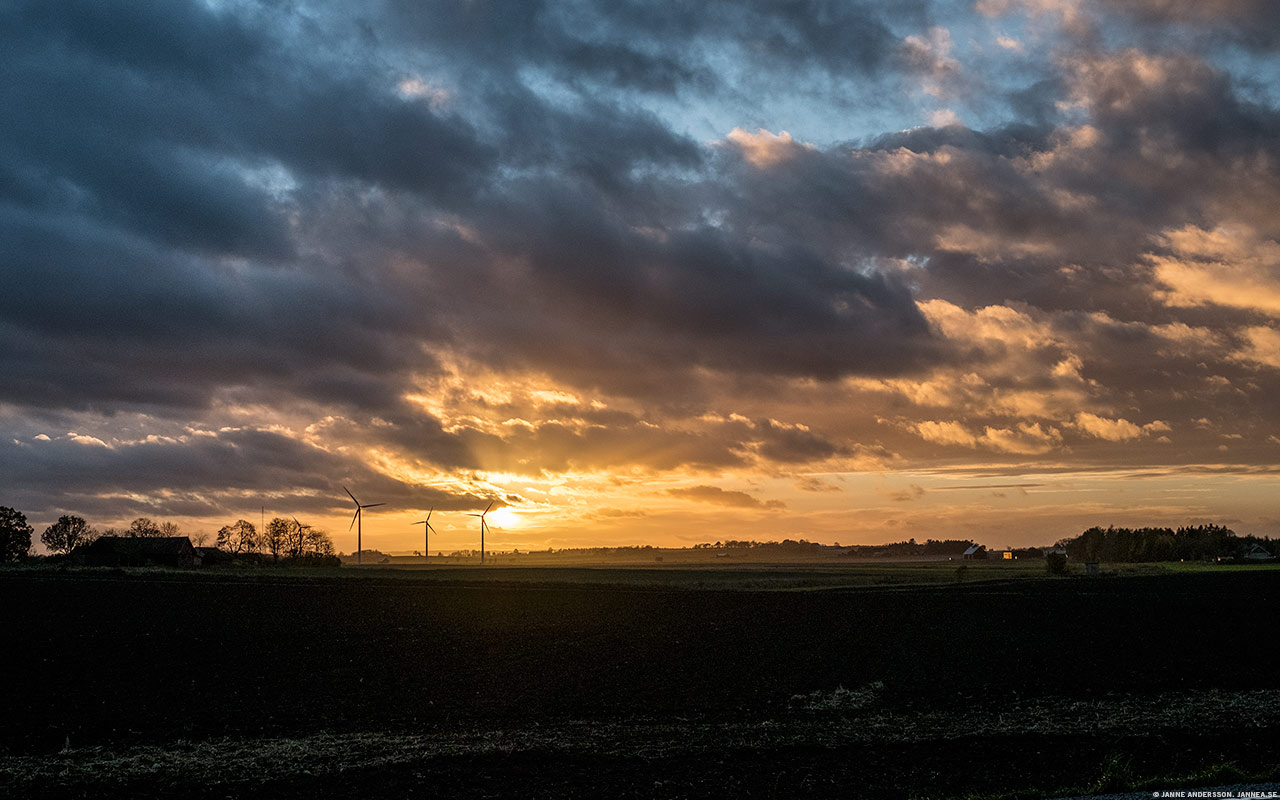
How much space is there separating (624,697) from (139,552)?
176 meters

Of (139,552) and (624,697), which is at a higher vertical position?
(139,552)

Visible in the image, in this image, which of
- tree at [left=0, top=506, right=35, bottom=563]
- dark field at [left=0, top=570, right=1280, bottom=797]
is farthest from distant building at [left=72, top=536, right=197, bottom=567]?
dark field at [left=0, top=570, right=1280, bottom=797]

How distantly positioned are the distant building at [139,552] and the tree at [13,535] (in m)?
11.9

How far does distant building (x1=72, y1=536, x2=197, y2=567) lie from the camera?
174375 mm

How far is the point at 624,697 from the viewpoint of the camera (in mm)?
38156

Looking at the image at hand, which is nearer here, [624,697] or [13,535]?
[624,697]

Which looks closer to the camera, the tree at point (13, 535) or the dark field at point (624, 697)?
the dark field at point (624, 697)

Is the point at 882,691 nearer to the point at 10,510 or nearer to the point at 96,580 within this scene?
the point at 96,580

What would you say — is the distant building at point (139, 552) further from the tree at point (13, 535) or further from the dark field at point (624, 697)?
the dark field at point (624, 697)

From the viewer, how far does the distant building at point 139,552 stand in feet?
572

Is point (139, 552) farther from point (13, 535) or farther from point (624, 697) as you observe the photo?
point (624, 697)

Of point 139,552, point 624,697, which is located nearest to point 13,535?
point 139,552

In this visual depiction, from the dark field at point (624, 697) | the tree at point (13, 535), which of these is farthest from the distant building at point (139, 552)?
the dark field at point (624, 697)

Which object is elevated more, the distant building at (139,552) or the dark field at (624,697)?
the distant building at (139,552)
